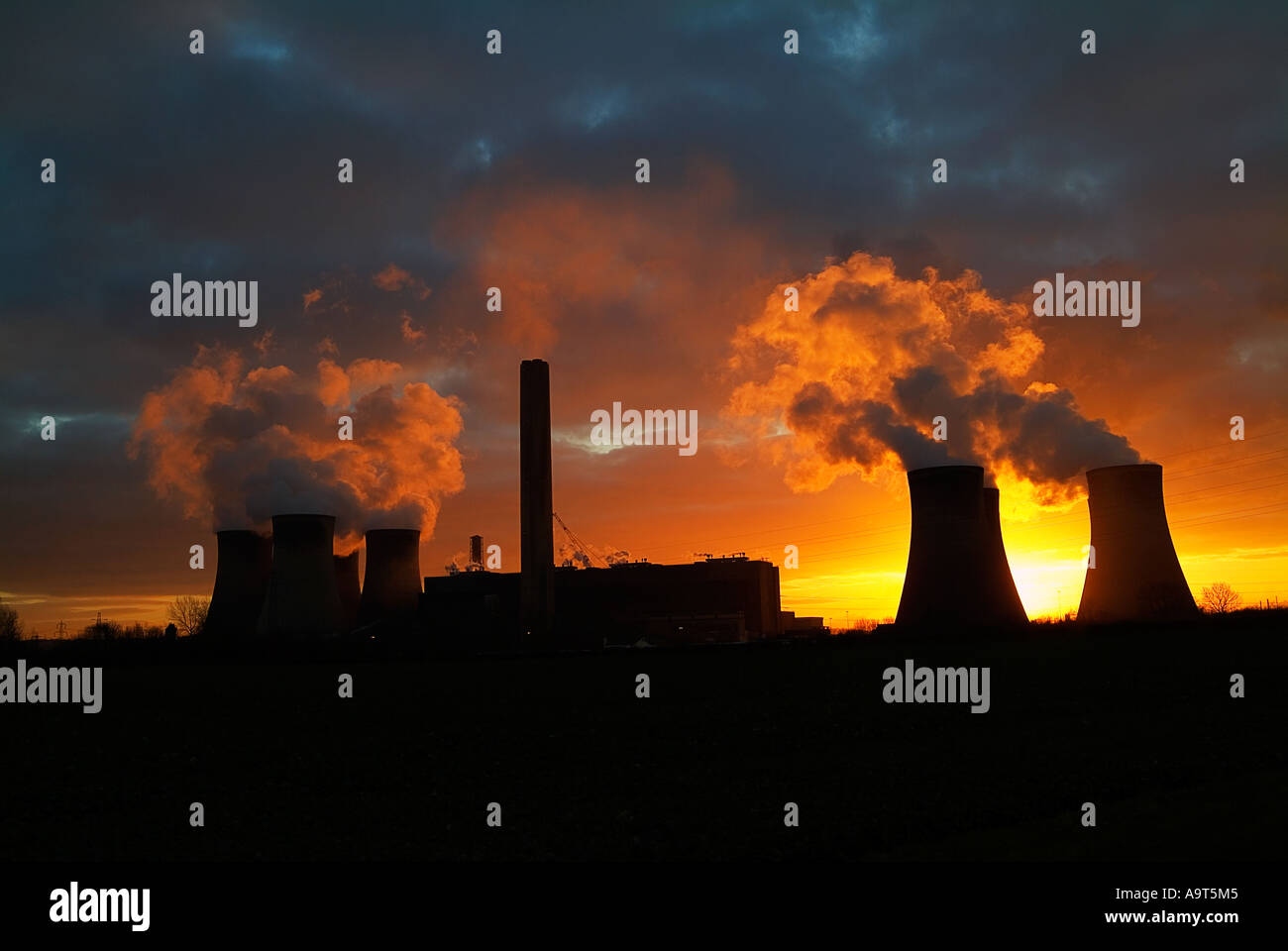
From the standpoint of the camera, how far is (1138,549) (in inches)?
1275

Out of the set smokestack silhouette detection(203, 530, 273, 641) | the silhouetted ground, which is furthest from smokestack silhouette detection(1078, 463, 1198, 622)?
smokestack silhouette detection(203, 530, 273, 641)

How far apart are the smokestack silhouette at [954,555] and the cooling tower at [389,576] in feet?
88.1

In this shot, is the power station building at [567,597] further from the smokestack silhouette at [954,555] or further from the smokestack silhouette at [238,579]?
the smokestack silhouette at [954,555]

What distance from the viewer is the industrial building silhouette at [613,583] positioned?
31.6m

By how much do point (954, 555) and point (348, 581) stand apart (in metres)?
36.6

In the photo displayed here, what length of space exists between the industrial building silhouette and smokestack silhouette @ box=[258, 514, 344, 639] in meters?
0.05

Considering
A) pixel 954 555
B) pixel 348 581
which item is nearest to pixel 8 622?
pixel 348 581

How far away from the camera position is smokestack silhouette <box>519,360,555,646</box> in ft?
140

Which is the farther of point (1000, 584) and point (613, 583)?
point (613, 583)

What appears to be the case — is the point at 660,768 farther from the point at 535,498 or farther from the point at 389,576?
the point at 389,576
